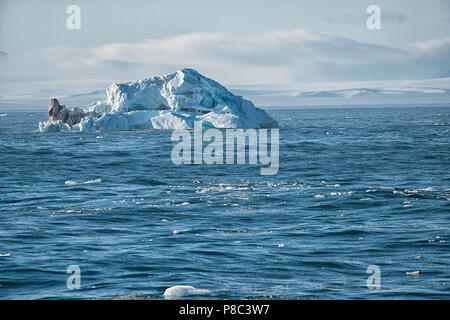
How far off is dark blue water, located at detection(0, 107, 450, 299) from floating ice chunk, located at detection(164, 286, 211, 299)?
0.12 meters

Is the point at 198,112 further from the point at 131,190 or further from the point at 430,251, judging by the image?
the point at 430,251

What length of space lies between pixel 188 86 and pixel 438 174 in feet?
88.7

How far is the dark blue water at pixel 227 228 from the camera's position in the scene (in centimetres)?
931

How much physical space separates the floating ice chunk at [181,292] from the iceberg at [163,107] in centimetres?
3844

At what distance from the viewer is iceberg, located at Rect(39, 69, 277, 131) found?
4838cm

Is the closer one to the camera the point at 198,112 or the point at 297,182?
the point at 297,182

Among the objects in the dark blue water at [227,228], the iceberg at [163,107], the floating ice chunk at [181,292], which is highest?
the iceberg at [163,107]

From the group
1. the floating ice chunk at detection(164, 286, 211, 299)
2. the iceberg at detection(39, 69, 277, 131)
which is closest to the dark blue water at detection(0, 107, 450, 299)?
the floating ice chunk at detection(164, 286, 211, 299)

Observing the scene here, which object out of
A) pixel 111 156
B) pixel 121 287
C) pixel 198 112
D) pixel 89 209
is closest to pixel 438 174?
pixel 89 209

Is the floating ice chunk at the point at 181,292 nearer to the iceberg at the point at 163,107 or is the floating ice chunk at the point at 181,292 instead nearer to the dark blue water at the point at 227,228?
the dark blue water at the point at 227,228

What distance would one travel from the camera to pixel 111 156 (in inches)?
1315

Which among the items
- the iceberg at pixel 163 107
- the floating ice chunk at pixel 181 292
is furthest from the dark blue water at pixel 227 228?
the iceberg at pixel 163 107

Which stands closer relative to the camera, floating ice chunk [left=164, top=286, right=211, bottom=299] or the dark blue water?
floating ice chunk [left=164, top=286, right=211, bottom=299]

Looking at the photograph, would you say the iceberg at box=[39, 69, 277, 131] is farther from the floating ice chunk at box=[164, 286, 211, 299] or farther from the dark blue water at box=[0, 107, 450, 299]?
the floating ice chunk at box=[164, 286, 211, 299]
